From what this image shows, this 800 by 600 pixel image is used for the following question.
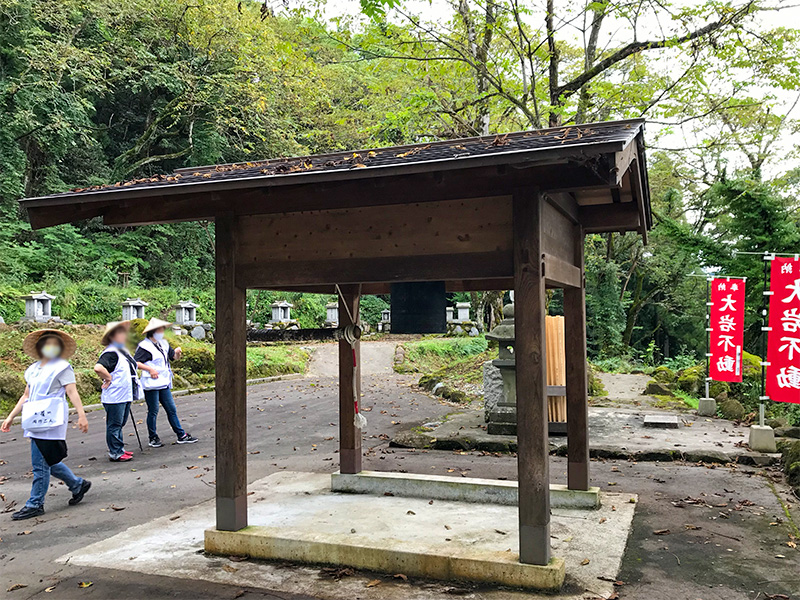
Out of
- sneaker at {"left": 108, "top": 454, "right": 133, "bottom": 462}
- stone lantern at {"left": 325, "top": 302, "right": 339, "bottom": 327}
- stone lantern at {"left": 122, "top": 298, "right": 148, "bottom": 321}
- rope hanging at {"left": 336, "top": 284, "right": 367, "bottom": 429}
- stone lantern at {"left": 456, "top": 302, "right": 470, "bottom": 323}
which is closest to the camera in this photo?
rope hanging at {"left": 336, "top": 284, "right": 367, "bottom": 429}

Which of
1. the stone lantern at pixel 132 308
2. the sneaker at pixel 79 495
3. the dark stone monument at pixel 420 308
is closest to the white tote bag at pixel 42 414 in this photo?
the sneaker at pixel 79 495

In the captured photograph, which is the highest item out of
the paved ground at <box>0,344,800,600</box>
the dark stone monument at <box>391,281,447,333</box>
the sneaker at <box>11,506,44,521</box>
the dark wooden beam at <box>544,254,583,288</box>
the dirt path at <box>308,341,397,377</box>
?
the dark wooden beam at <box>544,254,583,288</box>

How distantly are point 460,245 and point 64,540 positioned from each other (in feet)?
14.8

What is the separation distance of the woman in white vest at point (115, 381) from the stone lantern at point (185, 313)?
15198 millimetres

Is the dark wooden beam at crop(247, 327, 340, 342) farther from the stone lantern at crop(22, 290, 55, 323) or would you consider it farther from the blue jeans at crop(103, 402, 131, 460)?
the blue jeans at crop(103, 402, 131, 460)

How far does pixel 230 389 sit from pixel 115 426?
15.9 ft

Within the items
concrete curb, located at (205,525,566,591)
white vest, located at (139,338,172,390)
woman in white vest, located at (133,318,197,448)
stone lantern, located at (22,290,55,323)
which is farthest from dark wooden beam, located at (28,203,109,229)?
stone lantern, located at (22,290,55,323)

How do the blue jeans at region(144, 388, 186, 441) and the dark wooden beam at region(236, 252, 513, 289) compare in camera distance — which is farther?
the blue jeans at region(144, 388, 186, 441)

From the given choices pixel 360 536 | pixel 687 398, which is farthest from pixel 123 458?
pixel 687 398

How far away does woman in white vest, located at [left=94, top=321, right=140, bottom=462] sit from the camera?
9070 mm

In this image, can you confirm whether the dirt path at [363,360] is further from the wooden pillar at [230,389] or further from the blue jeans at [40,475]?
the wooden pillar at [230,389]

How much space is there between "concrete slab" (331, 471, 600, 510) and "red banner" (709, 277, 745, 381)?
7.14 metres

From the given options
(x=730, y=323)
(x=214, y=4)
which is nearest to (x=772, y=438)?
(x=730, y=323)

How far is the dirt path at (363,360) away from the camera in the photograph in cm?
2370
